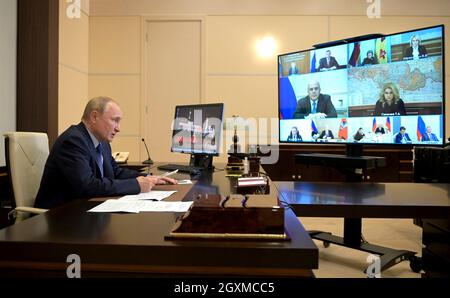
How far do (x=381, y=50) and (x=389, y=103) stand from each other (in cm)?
34

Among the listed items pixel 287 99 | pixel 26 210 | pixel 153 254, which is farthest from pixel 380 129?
pixel 26 210

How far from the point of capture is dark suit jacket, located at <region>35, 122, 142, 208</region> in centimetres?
155

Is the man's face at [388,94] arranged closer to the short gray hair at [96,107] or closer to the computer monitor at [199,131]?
the computer monitor at [199,131]

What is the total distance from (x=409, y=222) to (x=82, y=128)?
3938 millimetres

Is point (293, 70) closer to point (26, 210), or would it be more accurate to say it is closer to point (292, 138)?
point (292, 138)

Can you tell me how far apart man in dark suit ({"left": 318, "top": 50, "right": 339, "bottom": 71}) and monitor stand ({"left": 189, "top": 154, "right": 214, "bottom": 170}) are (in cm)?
107

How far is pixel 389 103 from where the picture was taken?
218 cm

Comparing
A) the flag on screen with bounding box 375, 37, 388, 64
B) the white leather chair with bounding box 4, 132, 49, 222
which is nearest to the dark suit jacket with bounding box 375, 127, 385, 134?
the flag on screen with bounding box 375, 37, 388, 64

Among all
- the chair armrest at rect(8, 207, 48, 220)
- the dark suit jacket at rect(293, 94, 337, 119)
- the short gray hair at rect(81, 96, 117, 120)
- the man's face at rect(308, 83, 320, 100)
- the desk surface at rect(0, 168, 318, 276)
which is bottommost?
the chair armrest at rect(8, 207, 48, 220)

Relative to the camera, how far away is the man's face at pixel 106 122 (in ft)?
6.39

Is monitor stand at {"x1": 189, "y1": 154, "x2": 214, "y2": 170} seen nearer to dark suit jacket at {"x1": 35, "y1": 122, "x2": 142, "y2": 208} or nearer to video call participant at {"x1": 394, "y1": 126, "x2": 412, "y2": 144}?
dark suit jacket at {"x1": 35, "y1": 122, "x2": 142, "y2": 208}

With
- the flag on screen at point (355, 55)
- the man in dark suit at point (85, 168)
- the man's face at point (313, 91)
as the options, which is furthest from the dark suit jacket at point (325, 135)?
the man in dark suit at point (85, 168)

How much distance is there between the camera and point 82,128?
1.92 metres
